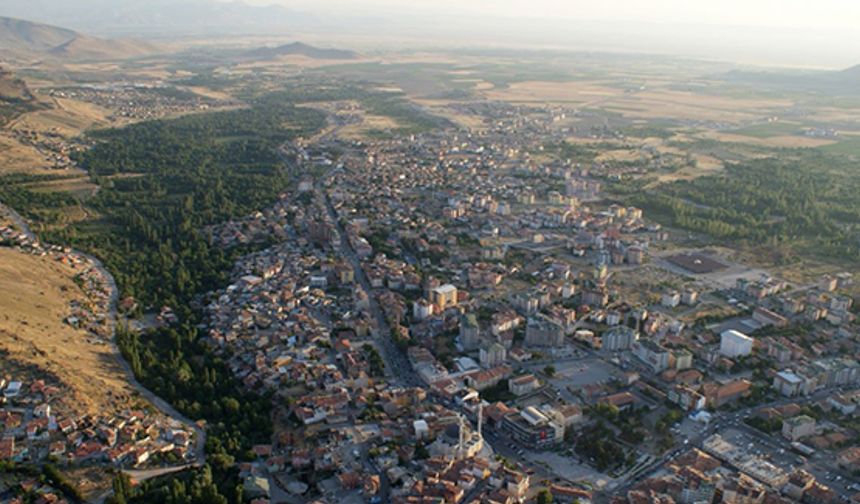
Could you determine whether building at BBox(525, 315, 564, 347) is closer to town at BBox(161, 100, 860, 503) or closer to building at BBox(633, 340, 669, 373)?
town at BBox(161, 100, 860, 503)

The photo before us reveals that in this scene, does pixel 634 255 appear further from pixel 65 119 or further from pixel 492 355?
pixel 65 119

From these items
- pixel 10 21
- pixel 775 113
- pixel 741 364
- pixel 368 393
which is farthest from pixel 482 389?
pixel 10 21

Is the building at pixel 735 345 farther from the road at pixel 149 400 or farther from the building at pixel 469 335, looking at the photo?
the road at pixel 149 400

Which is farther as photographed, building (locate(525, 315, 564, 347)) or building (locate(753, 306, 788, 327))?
building (locate(753, 306, 788, 327))

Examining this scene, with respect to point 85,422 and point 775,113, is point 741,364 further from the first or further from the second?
point 775,113

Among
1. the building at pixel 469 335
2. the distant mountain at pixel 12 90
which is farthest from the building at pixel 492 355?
the distant mountain at pixel 12 90

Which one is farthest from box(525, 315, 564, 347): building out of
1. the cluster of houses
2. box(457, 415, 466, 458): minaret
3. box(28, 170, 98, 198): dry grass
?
box(28, 170, 98, 198): dry grass

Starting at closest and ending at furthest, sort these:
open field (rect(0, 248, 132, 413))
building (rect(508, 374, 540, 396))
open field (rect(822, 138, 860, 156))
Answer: open field (rect(0, 248, 132, 413)), building (rect(508, 374, 540, 396)), open field (rect(822, 138, 860, 156))
